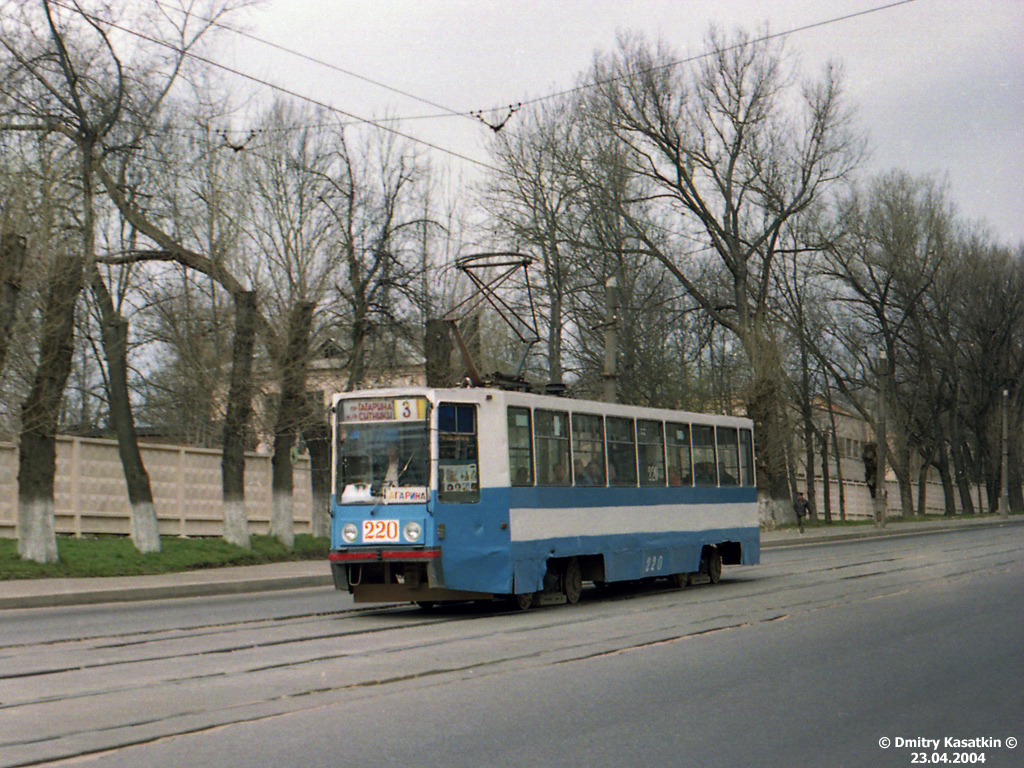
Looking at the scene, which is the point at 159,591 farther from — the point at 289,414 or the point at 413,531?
the point at 289,414

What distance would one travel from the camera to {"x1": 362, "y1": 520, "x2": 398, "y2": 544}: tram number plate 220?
49.5ft

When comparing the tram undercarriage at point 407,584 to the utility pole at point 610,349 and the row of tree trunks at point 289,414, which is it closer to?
the utility pole at point 610,349

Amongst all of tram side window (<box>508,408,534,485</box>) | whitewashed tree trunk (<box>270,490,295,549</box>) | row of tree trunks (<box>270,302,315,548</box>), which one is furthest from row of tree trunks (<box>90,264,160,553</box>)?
tram side window (<box>508,408,534,485</box>)

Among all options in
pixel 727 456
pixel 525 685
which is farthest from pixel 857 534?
pixel 525 685

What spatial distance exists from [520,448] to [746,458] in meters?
7.33

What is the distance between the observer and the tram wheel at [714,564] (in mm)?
20984

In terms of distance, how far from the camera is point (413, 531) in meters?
15.0

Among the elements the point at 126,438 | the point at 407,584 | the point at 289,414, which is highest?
the point at 289,414

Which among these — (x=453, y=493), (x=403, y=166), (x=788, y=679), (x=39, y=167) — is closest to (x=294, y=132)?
(x=403, y=166)

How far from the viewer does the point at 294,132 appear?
30.1m

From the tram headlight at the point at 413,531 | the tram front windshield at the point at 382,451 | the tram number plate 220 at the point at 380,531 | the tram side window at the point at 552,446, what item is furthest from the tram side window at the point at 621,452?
the tram number plate 220 at the point at 380,531

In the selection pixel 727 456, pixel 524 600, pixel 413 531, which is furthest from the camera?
pixel 727 456

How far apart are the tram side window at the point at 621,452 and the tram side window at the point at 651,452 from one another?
0.22 m

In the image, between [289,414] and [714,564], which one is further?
[289,414]
